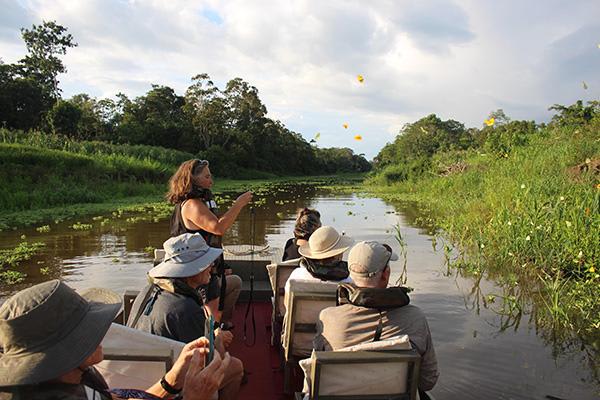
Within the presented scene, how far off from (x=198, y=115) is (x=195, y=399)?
1885 inches

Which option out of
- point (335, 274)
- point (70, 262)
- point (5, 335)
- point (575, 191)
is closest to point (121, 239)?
point (70, 262)

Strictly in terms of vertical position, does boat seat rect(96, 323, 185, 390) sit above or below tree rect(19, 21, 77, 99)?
below

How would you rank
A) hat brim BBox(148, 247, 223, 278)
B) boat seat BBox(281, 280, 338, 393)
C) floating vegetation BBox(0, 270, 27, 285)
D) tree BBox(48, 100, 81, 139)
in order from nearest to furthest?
hat brim BBox(148, 247, 223, 278) < boat seat BBox(281, 280, 338, 393) < floating vegetation BBox(0, 270, 27, 285) < tree BBox(48, 100, 81, 139)

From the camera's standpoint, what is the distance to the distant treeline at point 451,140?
18.0m

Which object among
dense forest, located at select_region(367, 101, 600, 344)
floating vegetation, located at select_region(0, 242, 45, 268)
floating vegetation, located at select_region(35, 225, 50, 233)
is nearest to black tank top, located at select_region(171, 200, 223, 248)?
dense forest, located at select_region(367, 101, 600, 344)

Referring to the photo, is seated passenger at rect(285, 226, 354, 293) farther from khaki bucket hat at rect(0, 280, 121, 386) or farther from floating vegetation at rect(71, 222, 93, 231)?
floating vegetation at rect(71, 222, 93, 231)

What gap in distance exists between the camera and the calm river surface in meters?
4.34

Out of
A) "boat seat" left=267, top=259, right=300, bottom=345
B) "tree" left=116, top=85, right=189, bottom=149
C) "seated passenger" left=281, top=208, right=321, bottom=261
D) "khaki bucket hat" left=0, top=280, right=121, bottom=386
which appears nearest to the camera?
"khaki bucket hat" left=0, top=280, right=121, bottom=386

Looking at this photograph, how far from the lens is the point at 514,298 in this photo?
6.37m

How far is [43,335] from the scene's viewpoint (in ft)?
4.85

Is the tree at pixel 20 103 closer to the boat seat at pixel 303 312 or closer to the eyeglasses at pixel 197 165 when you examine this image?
the eyeglasses at pixel 197 165

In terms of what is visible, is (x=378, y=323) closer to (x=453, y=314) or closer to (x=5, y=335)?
(x=5, y=335)

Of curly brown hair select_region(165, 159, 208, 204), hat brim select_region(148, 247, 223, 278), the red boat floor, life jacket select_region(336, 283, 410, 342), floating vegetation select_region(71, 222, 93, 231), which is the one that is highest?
curly brown hair select_region(165, 159, 208, 204)

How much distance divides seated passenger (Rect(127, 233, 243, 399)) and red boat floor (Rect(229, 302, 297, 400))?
80cm
